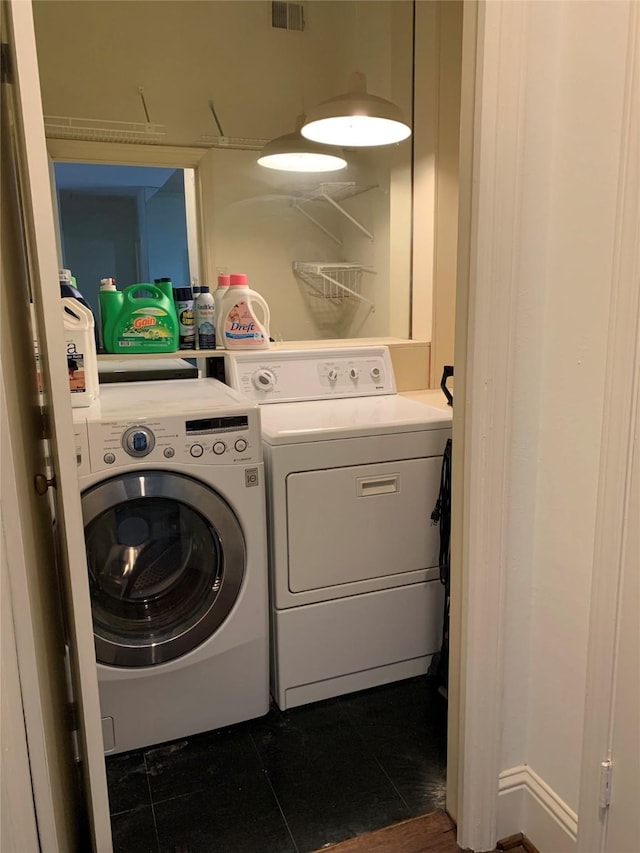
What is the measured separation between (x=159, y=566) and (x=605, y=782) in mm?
1133

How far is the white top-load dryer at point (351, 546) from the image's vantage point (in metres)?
1.79

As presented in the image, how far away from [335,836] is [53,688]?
28.6 inches

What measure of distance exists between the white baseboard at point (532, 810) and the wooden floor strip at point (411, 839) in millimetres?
120

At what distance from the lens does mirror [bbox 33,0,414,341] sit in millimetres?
2680

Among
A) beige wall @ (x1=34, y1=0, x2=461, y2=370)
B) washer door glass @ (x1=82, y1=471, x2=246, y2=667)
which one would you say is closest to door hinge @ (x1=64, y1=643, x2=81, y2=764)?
washer door glass @ (x1=82, y1=471, x2=246, y2=667)

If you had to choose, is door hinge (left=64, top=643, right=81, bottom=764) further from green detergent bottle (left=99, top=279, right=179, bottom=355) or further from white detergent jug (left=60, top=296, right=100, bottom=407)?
green detergent bottle (left=99, top=279, right=179, bottom=355)

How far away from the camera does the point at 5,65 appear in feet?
3.46

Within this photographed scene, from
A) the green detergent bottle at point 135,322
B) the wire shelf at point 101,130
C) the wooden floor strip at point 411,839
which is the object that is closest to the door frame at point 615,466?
the wooden floor strip at point 411,839

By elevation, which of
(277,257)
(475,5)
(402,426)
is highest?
(475,5)

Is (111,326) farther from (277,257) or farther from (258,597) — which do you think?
(277,257)

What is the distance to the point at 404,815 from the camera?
151 centimetres

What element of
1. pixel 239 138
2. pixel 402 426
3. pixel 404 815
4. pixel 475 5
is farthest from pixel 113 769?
pixel 239 138

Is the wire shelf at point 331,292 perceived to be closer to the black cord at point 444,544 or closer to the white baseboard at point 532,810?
the black cord at point 444,544

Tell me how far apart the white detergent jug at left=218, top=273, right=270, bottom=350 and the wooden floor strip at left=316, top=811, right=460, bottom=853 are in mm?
1527
